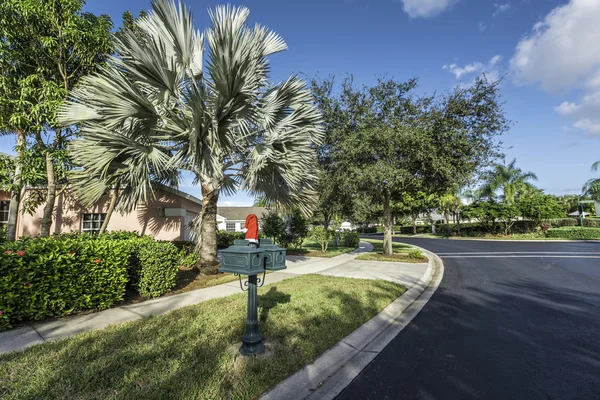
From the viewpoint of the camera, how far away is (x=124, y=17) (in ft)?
37.8

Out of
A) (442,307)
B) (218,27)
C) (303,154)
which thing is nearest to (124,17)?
(218,27)

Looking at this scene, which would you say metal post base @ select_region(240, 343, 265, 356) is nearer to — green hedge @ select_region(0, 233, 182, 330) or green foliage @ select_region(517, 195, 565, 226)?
green hedge @ select_region(0, 233, 182, 330)

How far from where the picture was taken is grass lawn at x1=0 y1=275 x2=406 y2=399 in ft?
8.41

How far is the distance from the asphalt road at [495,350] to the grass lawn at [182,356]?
787 millimetres

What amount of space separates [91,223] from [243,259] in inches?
433

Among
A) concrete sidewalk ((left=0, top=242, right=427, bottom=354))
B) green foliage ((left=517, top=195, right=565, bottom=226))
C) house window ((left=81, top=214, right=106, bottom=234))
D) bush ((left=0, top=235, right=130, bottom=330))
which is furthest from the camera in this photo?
green foliage ((left=517, top=195, right=565, bottom=226))

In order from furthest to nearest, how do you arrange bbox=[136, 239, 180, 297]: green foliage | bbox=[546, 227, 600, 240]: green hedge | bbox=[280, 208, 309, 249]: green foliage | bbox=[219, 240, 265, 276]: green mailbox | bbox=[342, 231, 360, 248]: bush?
bbox=[546, 227, 600, 240]: green hedge → bbox=[342, 231, 360, 248]: bush → bbox=[280, 208, 309, 249]: green foliage → bbox=[136, 239, 180, 297]: green foliage → bbox=[219, 240, 265, 276]: green mailbox

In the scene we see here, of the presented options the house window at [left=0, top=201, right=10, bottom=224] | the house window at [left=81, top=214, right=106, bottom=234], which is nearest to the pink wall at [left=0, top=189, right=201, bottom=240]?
the house window at [left=81, top=214, right=106, bottom=234]

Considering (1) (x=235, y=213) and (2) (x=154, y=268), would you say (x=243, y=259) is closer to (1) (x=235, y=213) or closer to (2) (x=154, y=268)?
(2) (x=154, y=268)

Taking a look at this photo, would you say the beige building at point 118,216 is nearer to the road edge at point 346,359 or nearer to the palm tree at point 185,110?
the palm tree at point 185,110

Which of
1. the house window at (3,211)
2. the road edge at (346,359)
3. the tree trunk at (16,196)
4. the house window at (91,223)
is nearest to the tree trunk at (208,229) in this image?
the road edge at (346,359)

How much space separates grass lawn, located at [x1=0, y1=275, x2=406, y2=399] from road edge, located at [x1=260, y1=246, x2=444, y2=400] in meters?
0.11

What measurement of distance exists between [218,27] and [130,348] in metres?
6.81

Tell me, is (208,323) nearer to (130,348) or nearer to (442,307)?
(130,348)
